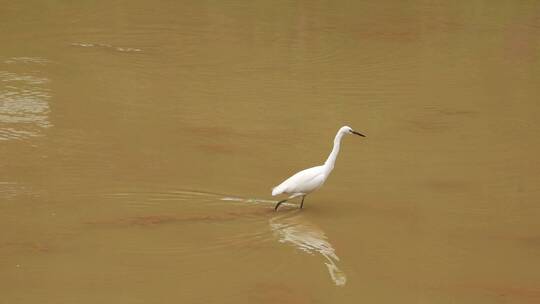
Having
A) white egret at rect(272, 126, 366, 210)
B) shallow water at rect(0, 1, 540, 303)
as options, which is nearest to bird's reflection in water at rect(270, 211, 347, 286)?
shallow water at rect(0, 1, 540, 303)

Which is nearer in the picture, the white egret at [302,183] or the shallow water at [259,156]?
the shallow water at [259,156]

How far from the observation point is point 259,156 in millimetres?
11172

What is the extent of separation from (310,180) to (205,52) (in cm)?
696

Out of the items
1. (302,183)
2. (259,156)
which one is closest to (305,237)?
(302,183)

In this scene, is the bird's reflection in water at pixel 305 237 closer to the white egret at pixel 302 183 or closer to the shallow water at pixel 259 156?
the shallow water at pixel 259 156

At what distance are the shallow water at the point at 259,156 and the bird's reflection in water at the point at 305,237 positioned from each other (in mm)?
19

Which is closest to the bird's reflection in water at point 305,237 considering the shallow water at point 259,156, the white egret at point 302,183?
the shallow water at point 259,156

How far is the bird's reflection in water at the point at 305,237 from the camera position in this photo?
843 cm

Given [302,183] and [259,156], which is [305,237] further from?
[259,156]

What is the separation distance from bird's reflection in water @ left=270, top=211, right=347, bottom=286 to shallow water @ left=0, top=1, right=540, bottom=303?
0.06ft

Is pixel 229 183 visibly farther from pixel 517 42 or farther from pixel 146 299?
pixel 517 42

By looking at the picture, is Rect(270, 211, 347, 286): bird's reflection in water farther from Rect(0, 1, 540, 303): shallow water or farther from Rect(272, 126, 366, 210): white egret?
Rect(272, 126, 366, 210): white egret

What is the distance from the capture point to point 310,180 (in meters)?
9.27

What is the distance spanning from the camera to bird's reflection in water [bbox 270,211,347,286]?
843 cm
